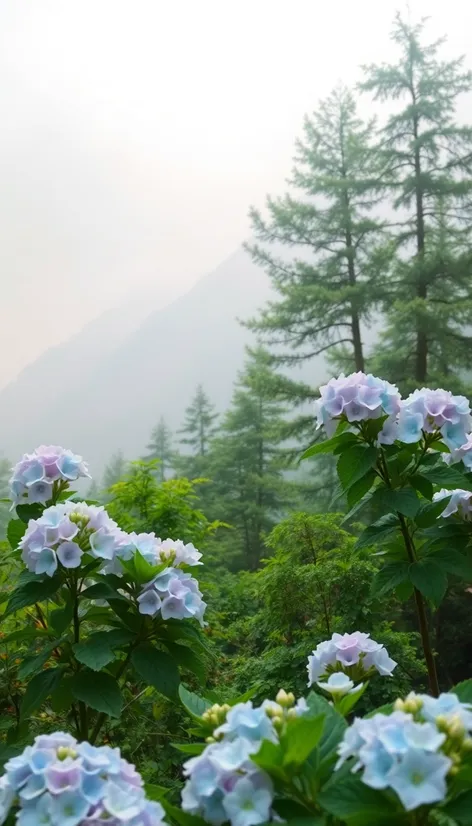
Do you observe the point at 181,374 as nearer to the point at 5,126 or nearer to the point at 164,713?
the point at 5,126

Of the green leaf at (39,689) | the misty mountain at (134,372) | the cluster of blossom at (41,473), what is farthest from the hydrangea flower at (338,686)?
the misty mountain at (134,372)

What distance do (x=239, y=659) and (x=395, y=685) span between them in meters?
0.63

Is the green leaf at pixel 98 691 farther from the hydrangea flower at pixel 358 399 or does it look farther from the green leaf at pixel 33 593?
the hydrangea flower at pixel 358 399

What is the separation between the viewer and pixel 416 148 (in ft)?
23.7

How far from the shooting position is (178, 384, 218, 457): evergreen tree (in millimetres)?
13602

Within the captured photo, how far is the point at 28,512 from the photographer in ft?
3.87

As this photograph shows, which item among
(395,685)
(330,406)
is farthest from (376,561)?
(330,406)

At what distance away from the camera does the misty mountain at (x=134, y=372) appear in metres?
42.2

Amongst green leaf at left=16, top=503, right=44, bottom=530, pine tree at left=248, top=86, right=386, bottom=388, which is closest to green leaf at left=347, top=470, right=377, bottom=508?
green leaf at left=16, top=503, right=44, bottom=530

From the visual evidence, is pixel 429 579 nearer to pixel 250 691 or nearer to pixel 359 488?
pixel 359 488

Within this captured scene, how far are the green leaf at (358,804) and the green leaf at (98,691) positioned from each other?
528 millimetres

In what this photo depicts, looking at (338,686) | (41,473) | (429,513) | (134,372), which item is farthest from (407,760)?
(134,372)

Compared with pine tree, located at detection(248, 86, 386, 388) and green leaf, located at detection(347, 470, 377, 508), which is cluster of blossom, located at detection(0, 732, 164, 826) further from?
pine tree, located at detection(248, 86, 386, 388)

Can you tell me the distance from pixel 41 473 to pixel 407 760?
888 millimetres
